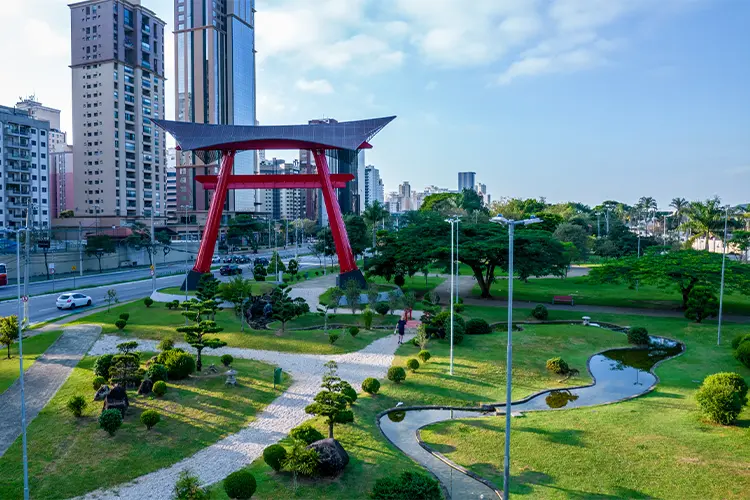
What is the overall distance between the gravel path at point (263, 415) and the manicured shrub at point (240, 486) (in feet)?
6.06

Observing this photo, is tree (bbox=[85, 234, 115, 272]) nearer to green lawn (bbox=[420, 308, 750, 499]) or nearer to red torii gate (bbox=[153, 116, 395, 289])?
red torii gate (bbox=[153, 116, 395, 289])

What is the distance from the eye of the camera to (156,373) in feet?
72.5

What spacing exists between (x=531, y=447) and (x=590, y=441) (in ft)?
6.78

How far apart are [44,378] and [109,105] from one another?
7947 centimetres

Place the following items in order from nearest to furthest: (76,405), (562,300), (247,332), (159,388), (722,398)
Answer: (722,398) < (76,405) < (159,388) < (247,332) < (562,300)

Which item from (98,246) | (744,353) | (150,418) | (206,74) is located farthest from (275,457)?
(206,74)

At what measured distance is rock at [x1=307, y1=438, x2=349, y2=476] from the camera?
1480 cm

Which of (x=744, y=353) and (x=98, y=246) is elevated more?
(x=98, y=246)

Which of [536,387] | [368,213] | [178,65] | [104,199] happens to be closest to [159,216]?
[104,199]

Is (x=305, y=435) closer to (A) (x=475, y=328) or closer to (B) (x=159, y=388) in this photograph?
(B) (x=159, y=388)

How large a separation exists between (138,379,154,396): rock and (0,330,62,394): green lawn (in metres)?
5.78

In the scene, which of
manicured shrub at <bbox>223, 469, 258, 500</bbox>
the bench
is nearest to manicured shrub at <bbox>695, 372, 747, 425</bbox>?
manicured shrub at <bbox>223, 469, 258, 500</bbox>

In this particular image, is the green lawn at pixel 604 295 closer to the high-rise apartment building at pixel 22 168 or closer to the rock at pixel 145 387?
the rock at pixel 145 387

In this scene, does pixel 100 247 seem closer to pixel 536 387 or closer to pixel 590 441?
pixel 536 387
